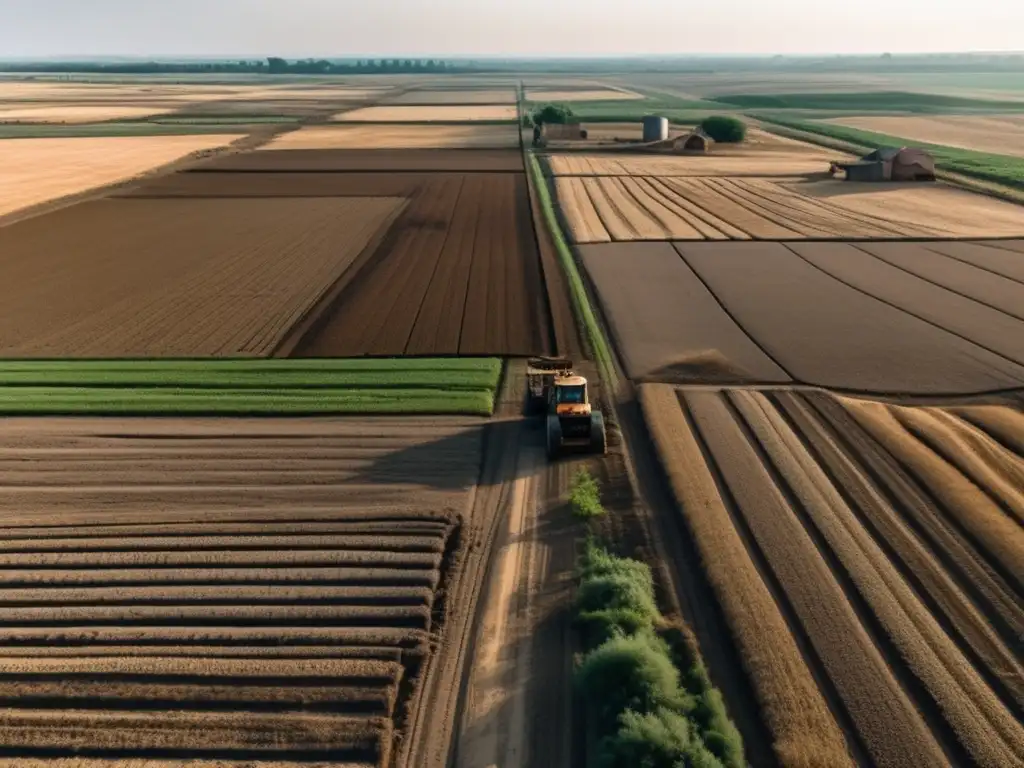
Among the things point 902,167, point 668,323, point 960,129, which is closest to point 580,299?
point 668,323

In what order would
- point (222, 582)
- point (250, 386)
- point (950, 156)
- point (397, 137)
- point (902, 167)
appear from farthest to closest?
1. point (397, 137)
2. point (950, 156)
3. point (902, 167)
4. point (250, 386)
5. point (222, 582)

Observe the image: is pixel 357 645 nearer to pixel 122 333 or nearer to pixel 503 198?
pixel 122 333

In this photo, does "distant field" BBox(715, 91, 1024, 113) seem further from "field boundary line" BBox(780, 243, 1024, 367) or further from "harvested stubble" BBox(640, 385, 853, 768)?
"harvested stubble" BBox(640, 385, 853, 768)

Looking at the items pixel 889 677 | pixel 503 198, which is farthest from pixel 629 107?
pixel 889 677

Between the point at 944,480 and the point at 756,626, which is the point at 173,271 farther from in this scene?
the point at 944,480

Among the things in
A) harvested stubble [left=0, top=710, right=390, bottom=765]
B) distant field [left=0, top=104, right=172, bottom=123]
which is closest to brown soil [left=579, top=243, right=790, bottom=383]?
harvested stubble [left=0, top=710, right=390, bottom=765]
